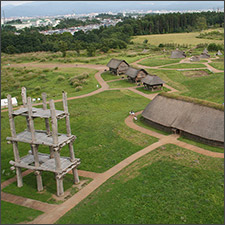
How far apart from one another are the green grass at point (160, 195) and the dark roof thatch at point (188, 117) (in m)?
4.18

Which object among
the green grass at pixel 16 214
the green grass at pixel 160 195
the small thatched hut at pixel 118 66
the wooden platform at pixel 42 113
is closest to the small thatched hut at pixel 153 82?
the small thatched hut at pixel 118 66

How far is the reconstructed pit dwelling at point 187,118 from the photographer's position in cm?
3198

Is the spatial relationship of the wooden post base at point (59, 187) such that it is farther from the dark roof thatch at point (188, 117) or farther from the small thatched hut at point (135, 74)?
the small thatched hut at point (135, 74)

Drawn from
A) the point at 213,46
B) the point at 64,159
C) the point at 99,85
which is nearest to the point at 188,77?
the point at 99,85

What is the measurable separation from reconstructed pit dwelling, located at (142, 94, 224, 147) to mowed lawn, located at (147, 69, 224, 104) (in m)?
14.9

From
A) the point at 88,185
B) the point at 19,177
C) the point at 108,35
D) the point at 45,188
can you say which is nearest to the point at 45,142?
the point at 45,188

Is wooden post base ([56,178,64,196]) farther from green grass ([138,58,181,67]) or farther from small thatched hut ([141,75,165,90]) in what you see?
green grass ([138,58,181,67])

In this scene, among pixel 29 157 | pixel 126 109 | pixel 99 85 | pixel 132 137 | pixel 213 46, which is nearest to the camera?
pixel 29 157

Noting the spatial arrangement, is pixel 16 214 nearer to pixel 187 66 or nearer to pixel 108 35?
pixel 187 66

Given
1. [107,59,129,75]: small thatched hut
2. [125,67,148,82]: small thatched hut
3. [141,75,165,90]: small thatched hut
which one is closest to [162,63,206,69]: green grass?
[107,59,129,75]: small thatched hut

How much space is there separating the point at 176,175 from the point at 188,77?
4432cm

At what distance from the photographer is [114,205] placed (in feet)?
74.5

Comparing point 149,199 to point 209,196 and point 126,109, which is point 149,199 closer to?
point 209,196

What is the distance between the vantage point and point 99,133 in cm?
3728
